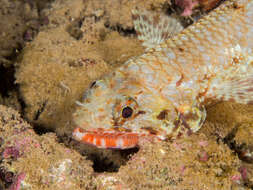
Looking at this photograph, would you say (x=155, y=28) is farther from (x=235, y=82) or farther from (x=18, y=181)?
(x=18, y=181)

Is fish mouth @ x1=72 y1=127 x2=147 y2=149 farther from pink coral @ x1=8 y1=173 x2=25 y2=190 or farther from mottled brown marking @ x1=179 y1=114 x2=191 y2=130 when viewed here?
pink coral @ x1=8 y1=173 x2=25 y2=190

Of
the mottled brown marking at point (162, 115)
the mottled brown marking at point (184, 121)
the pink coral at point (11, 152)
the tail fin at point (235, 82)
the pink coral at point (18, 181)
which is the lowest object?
the pink coral at point (18, 181)

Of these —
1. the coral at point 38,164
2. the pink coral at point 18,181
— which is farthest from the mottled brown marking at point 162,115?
the pink coral at point 18,181

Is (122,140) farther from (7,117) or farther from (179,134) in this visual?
(7,117)

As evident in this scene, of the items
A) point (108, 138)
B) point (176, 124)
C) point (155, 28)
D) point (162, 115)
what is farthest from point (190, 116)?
point (155, 28)

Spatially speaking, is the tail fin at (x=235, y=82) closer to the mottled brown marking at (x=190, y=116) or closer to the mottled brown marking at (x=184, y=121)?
the mottled brown marking at (x=190, y=116)

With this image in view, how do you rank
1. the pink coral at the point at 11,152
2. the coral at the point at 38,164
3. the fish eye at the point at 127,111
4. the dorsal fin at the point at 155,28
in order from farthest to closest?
the dorsal fin at the point at 155,28, the fish eye at the point at 127,111, the pink coral at the point at 11,152, the coral at the point at 38,164

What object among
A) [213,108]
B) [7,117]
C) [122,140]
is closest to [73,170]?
[122,140]
